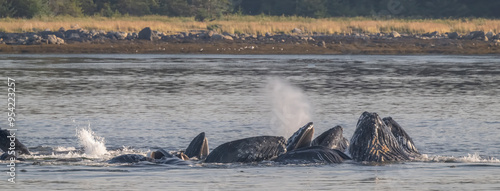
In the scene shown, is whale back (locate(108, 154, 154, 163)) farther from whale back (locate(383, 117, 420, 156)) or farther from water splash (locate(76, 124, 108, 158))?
whale back (locate(383, 117, 420, 156))

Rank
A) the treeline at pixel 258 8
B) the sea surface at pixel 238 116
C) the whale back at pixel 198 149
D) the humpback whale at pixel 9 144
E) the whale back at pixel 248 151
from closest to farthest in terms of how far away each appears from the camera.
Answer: the sea surface at pixel 238 116 → the whale back at pixel 248 151 → the whale back at pixel 198 149 → the humpback whale at pixel 9 144 → the treeline at pixel 258 8

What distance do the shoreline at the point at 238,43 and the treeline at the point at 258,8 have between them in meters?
18.5

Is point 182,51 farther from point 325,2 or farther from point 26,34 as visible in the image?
point 325,2

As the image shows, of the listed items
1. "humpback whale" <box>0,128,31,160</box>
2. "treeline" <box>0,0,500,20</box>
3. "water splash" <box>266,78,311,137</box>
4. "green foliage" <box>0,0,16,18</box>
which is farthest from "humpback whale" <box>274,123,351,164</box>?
"treeline" <box>0,0,500,20</box>

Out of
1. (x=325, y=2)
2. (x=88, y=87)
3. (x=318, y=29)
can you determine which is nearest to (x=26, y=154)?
(x=88, y=87)

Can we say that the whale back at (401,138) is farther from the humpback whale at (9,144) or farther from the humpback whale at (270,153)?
the humpback whale at (9,144)

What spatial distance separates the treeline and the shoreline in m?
18.5

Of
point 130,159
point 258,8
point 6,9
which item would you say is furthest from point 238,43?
point 258,8

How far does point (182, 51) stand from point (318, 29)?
12.3 meters

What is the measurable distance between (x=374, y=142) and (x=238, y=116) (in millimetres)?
7014

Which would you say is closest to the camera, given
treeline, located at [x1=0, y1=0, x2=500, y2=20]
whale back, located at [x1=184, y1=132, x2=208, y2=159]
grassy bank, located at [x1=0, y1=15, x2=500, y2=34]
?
whale back, located at [x1=184, y1=132, x2=208, y2=159]

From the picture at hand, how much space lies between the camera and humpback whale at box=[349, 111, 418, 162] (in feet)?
42.5

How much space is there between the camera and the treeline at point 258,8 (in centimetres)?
7919

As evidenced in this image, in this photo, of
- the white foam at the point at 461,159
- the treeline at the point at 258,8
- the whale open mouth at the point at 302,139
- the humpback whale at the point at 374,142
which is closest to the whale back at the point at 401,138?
the white foam at the point at 461,159
